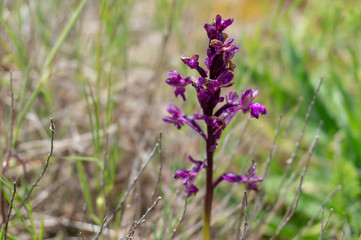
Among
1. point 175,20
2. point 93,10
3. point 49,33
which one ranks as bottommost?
point 175,20

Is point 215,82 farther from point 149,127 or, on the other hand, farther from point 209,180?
point 149,127

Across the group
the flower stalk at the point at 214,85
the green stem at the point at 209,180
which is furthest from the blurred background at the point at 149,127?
the flower stalk at the point at 214,85

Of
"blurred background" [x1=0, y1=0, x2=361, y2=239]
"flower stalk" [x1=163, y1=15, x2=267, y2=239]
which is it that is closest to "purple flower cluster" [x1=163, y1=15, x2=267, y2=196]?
"flower stalk" [x1=163, y1=15, x2=267, y2=239]

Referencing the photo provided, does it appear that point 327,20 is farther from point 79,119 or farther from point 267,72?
point 79,119

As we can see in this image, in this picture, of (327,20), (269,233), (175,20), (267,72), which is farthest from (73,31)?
(269,233)

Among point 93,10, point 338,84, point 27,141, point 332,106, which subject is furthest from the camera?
point 93,10

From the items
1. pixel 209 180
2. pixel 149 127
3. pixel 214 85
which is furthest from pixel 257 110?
pixel 149 127

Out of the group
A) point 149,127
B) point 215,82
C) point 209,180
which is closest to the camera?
point 215,82

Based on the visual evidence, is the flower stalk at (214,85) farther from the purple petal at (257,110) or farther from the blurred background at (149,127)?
the blurred background at (149,127)
